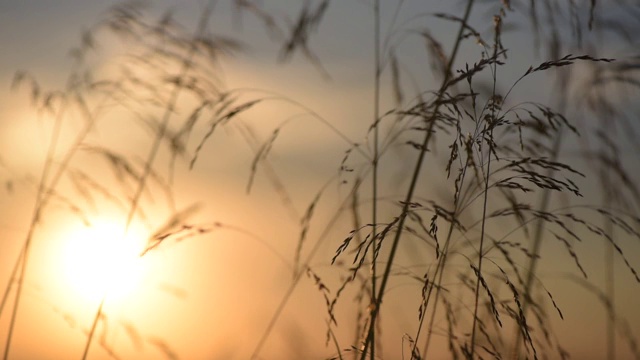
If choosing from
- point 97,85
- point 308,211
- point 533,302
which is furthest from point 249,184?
point 97,85

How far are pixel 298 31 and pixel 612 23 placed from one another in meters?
0.91

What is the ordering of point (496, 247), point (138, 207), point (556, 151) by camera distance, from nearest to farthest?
point (496, 247) → point (556, 151) → point (138, 207)

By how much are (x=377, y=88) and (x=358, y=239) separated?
38cm

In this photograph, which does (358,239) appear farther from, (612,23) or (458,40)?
(612,23)

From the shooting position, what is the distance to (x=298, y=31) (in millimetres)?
2285

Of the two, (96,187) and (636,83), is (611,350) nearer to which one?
(636,83)

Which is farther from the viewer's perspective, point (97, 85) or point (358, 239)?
point (97, 85)

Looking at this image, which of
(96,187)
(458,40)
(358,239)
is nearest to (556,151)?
(458,40)

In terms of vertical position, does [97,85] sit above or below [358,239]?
above

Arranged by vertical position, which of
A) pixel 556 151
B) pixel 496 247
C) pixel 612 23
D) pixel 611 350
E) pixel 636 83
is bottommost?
pixel 611 350

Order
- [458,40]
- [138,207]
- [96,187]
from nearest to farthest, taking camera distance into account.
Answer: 1. [458,40]
2. [138,207]
3. [96,187]

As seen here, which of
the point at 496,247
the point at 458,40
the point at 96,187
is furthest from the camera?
the point at 96,187

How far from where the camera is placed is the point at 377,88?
6.73 feet

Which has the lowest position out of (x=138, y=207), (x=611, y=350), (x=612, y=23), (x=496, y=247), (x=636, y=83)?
(x=611, y=350)
